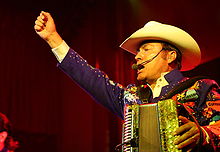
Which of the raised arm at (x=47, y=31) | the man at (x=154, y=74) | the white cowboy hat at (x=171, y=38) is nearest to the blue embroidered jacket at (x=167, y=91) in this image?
the man at (x=154, y=74)

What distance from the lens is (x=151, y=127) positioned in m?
1.49

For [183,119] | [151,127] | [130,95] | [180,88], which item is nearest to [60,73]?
[130,95]

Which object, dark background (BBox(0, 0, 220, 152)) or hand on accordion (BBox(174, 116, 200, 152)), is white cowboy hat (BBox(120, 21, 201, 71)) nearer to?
hand on accordion (BBox(174, 116, 200, 152))

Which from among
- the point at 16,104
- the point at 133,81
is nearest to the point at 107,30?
the point at 133,81

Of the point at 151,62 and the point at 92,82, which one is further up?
the point at 151,62

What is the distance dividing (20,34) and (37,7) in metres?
0.48

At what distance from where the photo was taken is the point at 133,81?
132 inches

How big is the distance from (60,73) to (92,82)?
3.26m

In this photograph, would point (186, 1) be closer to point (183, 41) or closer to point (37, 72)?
point (183, 41)

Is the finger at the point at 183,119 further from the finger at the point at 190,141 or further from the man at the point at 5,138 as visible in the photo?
the man at the point at 5,138

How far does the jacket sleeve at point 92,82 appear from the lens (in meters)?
1.98

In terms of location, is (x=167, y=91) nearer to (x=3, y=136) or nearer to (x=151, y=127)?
(x=151, y=127)

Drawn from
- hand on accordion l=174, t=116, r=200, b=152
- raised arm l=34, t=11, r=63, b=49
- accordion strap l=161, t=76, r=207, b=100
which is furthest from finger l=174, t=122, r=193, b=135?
raised arm l=34, t=11, r=63, b=49

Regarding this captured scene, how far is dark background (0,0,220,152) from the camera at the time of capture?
12.5 ft
